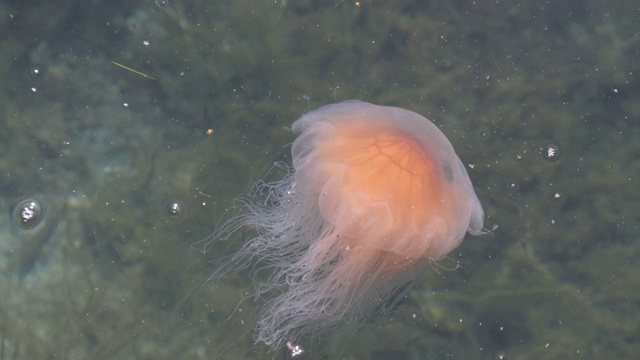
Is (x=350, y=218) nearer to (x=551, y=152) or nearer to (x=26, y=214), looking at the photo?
(x=551, y=152)

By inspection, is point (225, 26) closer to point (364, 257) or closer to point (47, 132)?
point (47, 132)

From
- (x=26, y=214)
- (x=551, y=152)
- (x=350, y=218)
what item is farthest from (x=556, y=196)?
(x=26, y=214)

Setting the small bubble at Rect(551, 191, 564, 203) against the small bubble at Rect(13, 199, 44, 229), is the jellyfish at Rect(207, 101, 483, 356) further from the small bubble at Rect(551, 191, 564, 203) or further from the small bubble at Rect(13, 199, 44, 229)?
the small bubble at Rect(13, 199, 44, 229)

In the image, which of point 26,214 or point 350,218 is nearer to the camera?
point 350,218

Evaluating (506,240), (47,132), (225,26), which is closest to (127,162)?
(47,132)

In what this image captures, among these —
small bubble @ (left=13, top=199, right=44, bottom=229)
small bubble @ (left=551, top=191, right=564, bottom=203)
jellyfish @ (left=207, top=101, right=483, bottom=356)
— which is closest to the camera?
jellyfish @ (left=207, top=101, right=483, bottom=356)

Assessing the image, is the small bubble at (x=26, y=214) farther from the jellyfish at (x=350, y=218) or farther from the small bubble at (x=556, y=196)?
the small bubble at (x=556, y=196)

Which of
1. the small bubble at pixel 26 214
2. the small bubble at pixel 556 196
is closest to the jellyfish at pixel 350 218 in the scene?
the small bubble at pixel 556 196

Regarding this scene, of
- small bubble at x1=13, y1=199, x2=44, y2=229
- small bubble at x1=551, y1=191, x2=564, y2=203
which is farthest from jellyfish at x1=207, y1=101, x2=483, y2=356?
small bubble at x1=13, y1=199, x2=44, y2=229
